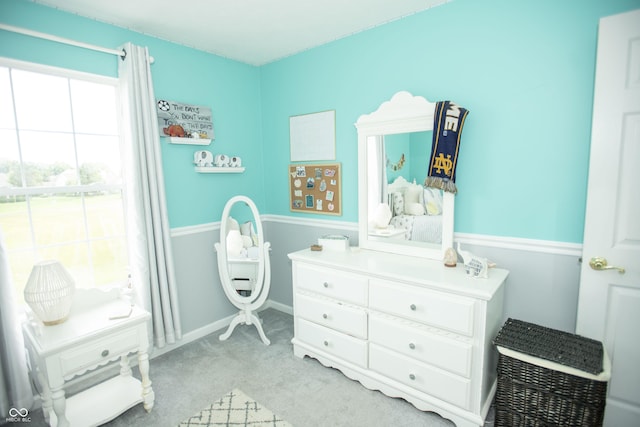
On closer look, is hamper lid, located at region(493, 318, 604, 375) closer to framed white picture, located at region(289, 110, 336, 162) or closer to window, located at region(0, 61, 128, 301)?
framed white picture, located at region(289, 110, 336, 162)

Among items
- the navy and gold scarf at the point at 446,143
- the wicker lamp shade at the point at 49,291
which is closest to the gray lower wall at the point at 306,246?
the navy and gold scarf at the point at 446,143

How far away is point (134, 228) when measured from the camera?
2.42m

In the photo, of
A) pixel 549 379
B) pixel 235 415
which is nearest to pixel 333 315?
pixel 235 415

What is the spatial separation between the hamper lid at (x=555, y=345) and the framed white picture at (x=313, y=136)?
1.86 m

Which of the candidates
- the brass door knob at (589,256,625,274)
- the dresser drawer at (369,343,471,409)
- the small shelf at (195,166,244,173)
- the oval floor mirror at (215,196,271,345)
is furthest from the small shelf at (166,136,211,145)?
the brass door knob at (589,256,625,274)

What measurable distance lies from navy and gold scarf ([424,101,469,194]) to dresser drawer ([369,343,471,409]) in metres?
1.12

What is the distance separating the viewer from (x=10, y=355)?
192 centimetres

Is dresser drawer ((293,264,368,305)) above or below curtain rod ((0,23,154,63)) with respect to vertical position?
below

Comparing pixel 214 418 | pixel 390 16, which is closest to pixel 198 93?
pixel 390 16

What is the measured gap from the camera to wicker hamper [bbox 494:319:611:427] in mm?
1486

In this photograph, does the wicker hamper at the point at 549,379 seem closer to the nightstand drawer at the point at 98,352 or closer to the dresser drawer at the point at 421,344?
the dresser drawer at the point at 421,344

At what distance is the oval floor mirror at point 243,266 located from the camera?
2879 millimetres

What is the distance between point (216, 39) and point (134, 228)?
1649 mm

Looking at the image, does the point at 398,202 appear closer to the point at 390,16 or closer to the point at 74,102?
the point at 390,16
